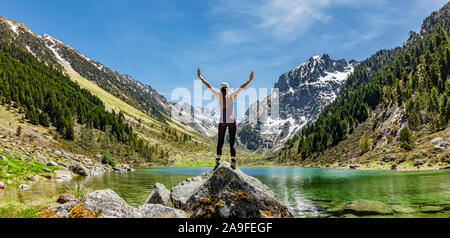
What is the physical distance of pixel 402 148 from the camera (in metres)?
94.2

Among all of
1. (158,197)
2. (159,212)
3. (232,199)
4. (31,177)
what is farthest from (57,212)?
(31,177)

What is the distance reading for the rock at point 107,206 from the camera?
34.0 feet

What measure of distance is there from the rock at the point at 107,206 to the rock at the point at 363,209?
16.9 metres

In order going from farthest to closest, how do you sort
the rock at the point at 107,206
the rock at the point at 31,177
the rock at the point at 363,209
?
the rock at the point at 31,177, the rock at the point at 363,209, the rock at the point at 107,206

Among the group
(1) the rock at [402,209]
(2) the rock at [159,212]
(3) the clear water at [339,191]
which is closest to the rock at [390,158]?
(3) the clear water at [339,191]

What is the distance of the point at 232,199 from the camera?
11.0 m

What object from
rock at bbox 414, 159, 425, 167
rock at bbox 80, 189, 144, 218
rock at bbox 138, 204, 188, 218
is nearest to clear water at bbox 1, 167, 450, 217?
rock at bbox 138, 204, 188, 218

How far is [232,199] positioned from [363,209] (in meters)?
14.9

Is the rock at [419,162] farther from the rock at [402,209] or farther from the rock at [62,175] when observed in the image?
the rock at [62,175]

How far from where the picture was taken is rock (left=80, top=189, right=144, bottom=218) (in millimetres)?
10359

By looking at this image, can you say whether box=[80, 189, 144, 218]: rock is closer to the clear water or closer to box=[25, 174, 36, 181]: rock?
the clear water
